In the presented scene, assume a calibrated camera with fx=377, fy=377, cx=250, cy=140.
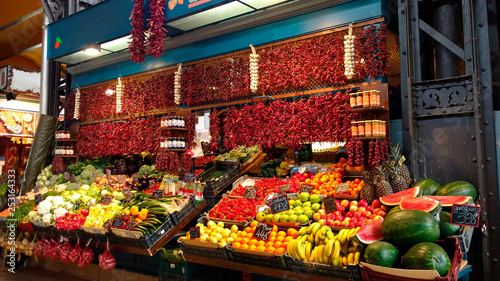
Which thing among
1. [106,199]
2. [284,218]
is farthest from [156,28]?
[284,218]

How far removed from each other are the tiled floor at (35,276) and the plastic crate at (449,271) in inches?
219

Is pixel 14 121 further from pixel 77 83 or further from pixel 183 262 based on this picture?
pixel 183 262

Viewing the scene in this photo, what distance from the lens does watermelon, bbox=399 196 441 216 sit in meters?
3.33

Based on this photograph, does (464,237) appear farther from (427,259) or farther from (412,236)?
(427,259)

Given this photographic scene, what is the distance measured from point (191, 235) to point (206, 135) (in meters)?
2.83

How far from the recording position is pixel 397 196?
4.09 meters

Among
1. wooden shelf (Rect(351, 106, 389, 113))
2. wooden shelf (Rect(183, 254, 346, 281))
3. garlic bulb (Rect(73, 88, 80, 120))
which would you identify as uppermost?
garlic bulb (Rect(73, 88, 80, 120))

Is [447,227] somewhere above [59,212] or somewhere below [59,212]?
above

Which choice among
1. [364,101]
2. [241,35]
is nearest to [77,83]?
[241,35]

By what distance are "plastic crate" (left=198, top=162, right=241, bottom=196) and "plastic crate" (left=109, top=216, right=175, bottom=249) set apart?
95cm

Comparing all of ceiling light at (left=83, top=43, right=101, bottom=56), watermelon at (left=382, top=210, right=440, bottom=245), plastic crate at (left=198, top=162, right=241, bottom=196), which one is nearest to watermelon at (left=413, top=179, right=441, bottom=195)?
watermelon at (left=382, top=210, right=440, bottom=245)

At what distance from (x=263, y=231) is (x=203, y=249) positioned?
0.75 metres

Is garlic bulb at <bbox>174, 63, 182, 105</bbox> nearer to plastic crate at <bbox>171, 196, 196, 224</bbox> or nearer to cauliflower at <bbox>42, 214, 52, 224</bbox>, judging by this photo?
plastic crate at <bbox>171, 196, 196, 224</bbox>

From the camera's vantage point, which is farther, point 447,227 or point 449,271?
point 447,227
